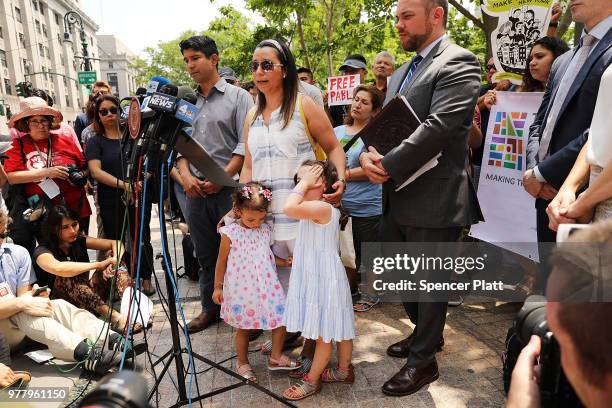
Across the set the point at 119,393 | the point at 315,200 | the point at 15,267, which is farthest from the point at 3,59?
the point at 119,393

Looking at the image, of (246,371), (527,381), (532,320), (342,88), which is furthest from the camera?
(342,88)

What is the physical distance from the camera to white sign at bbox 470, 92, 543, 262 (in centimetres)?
361

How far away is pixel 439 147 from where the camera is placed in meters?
2.35

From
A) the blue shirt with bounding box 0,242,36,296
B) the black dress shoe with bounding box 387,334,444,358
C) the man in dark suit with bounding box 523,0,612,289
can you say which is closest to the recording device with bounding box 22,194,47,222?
the blue shirt with bounding box 0,242,36,296

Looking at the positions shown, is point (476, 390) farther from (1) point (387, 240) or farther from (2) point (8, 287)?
(2) point (8, 287)

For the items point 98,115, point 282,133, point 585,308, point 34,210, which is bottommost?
point 34,210

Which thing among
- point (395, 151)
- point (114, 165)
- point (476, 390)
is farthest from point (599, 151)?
point (114, 165)

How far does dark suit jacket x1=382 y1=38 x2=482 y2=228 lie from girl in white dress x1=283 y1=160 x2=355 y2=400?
1.39ft

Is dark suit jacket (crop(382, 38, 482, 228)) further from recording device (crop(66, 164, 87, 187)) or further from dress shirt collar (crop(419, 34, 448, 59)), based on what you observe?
recording device (crop(66, 164, 87, 187))

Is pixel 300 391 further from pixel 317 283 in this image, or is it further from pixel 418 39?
pixel 418 39

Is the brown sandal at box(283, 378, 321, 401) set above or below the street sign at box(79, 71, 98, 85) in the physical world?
below

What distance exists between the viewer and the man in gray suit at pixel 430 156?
233 centimetres

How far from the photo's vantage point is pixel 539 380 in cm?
97

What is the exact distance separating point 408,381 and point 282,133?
5.56 ft
